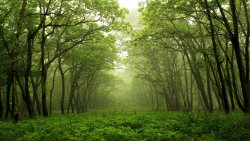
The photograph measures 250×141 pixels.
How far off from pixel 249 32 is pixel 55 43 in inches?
758

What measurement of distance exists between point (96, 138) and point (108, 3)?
13.9 m

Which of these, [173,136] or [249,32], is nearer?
[173,136]

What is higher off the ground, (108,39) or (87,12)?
(87,12)

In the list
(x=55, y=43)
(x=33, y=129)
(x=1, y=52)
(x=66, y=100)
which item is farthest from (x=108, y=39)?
(x=66, y=100)

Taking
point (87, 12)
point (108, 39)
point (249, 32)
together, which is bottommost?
point (249, 32)

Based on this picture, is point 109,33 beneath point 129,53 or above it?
above

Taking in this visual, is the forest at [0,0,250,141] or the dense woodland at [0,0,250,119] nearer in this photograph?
the forest at [0,0,250,141]

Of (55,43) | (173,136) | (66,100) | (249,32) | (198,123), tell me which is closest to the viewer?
(173,136)

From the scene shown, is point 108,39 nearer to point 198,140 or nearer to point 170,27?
point 170,27

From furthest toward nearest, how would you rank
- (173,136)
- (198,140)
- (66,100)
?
(66,100) < (173,136) < (198,140)

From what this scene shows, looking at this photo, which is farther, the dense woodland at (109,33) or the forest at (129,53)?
the dense woodland at (109,33)

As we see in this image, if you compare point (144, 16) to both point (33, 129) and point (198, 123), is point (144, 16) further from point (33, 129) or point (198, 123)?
point (33, 129)

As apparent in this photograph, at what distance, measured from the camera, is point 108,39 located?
24172 mm

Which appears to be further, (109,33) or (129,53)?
(129,53)
